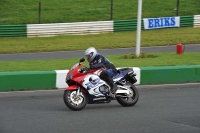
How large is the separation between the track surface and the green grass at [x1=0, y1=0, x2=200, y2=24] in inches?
801

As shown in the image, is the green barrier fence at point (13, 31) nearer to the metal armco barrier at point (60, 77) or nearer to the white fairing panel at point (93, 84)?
the metal armco barrier at point (60, 77)

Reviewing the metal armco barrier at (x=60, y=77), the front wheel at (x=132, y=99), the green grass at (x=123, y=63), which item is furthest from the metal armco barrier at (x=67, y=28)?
the front wheel at (x=132, y=99)

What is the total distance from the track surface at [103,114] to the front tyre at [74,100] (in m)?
0.12

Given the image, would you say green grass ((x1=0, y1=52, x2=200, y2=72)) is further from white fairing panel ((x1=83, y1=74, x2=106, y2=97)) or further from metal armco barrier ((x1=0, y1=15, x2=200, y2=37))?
metal armco barrier ((x1=0, y1=15, x2=200, y2=37))

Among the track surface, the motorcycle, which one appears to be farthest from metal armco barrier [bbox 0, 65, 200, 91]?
the motorcycle

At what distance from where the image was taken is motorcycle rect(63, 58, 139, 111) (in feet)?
35.6

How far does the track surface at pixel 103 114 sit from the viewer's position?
9.23 meters

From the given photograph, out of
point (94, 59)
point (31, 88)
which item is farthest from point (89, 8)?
point (94, 59)

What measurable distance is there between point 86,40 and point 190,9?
10.6m

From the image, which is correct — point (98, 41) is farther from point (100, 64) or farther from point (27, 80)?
point (100, 64)

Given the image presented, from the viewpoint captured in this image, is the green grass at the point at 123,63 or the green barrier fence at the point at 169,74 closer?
the green barrier fence at the point at 169,74

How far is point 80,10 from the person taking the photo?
35.2m

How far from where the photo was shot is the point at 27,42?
2853 cm

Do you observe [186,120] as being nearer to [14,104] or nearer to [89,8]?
[14,104]
